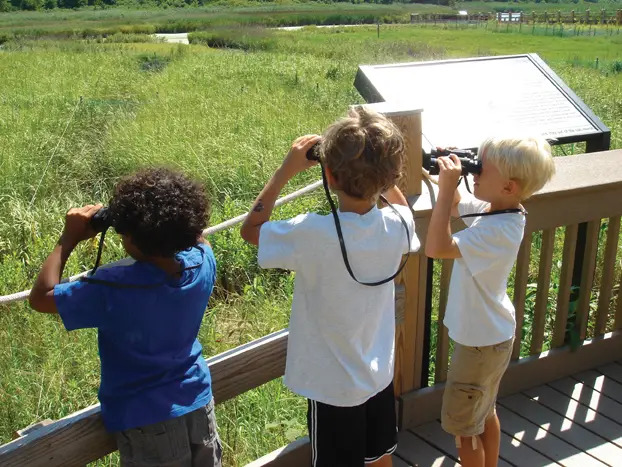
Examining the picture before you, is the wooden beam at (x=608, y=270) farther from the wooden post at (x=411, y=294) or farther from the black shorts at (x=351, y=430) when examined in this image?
the black shorts at (x=351, y=430)

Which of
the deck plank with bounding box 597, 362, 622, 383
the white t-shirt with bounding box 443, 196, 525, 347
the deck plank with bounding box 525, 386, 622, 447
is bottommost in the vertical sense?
the deck plank with bounding box 597, 362, 622, 383

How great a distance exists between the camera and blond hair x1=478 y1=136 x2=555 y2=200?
81.4 inches

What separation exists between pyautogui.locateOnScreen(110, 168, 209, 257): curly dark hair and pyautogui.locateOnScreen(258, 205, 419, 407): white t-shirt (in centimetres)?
20

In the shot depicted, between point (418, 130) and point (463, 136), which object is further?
point (463, 136)

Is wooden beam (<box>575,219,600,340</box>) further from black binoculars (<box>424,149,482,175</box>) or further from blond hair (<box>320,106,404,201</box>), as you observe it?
blond hair (<box>320,106,404,201</box>)

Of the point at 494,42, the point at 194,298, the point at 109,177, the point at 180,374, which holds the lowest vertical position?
the point at 494,42

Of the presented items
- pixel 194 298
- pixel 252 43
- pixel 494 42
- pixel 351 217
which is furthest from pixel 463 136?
pixel 494 42

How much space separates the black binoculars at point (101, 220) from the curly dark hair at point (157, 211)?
3cm

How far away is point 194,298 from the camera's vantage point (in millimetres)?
1961

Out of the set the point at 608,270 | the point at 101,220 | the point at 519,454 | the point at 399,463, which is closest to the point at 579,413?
the point at 519,454

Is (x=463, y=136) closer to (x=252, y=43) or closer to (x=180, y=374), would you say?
(x=180, y=374)

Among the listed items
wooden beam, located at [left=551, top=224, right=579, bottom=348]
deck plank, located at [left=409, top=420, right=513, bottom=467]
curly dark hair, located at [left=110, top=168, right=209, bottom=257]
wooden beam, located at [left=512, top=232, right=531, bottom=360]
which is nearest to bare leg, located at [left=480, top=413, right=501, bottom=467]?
deck plank, located at [left=409, top=420, right=513, bottom=467]

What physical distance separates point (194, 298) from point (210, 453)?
45 centimetres

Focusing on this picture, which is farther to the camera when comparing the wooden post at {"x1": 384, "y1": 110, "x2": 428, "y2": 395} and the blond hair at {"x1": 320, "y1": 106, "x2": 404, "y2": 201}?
the wooden post at {"x1": 384, "y1": 110, "x2": 428, "y2": 395}
